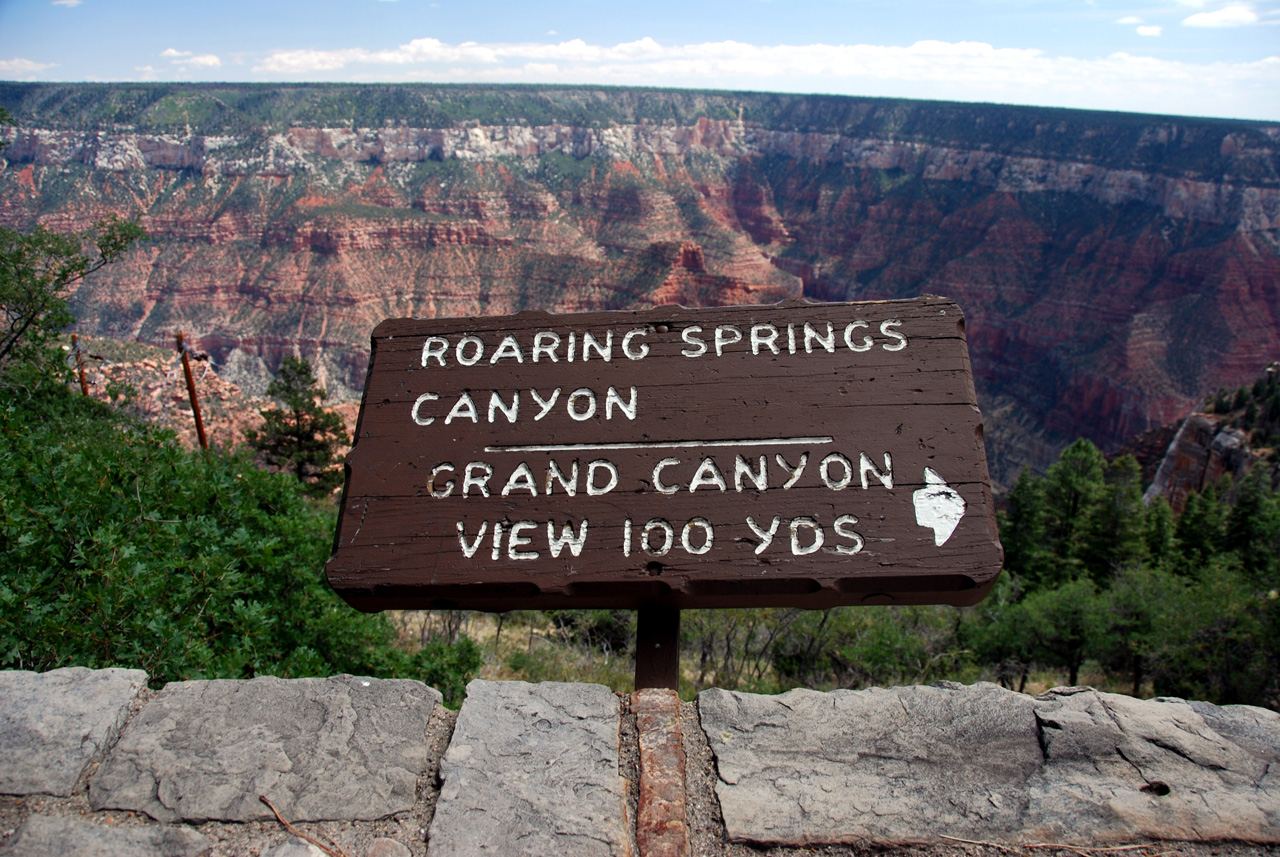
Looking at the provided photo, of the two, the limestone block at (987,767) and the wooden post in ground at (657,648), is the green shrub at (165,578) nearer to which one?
the wooden post in ground at (657,648)

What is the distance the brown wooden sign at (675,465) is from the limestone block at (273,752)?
0.31m

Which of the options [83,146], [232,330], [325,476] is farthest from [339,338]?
[325,476]

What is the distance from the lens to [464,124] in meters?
95.2

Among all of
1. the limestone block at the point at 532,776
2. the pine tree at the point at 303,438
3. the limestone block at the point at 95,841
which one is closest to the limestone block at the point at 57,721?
the limestone block at the point at 95,841

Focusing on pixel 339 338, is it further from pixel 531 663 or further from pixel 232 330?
pixel 531 663

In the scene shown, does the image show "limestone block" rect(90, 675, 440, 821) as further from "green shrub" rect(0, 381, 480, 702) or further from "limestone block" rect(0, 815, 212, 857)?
"green shrub" rect(0, 381, 480, 702)

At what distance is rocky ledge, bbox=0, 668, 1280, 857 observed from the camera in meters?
1.77

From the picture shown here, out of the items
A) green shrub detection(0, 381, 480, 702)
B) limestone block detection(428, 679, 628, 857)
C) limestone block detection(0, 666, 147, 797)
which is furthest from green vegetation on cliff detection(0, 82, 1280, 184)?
limestone block detection(0, 666, 147, 797)

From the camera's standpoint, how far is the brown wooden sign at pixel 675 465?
215 centimetres

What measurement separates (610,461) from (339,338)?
2977 inches

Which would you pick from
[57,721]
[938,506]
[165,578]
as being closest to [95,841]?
[57,721]

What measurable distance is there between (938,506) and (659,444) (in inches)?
33.3

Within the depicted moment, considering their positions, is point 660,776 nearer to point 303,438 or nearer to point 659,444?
point 659,444

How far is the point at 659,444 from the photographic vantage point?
2.33 m
